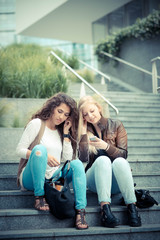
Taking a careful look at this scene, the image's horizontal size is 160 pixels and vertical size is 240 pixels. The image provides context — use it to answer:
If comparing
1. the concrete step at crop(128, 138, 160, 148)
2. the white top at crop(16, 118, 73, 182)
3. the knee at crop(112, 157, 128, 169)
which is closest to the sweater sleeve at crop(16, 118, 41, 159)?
the white top at crop(16, 118, 73, 182)

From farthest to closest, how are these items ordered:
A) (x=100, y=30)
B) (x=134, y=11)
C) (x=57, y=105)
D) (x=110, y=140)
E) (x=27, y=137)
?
(x=100, y=30) < (x=134, y=11) < (x=110, y=140) < (x=57, y=105) < (x=27, y=137)

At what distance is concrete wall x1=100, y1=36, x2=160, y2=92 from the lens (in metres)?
9.21

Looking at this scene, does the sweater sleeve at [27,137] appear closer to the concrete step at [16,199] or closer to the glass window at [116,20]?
the concrete step at [16,199]

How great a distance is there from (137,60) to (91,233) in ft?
27.4

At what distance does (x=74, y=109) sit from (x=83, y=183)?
30.1 inches

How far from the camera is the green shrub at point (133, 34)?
921 cm

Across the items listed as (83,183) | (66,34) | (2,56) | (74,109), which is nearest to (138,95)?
(2,56)

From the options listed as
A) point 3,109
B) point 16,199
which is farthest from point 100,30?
point 16,199

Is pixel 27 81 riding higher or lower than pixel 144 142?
higher

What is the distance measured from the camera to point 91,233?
95.7 inches

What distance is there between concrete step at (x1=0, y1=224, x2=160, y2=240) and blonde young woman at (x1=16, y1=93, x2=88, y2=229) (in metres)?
0.08

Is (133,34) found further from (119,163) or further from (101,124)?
(119,163)

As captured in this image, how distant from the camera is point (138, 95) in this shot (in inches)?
286

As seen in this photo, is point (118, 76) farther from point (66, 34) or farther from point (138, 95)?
point (66, 34)
